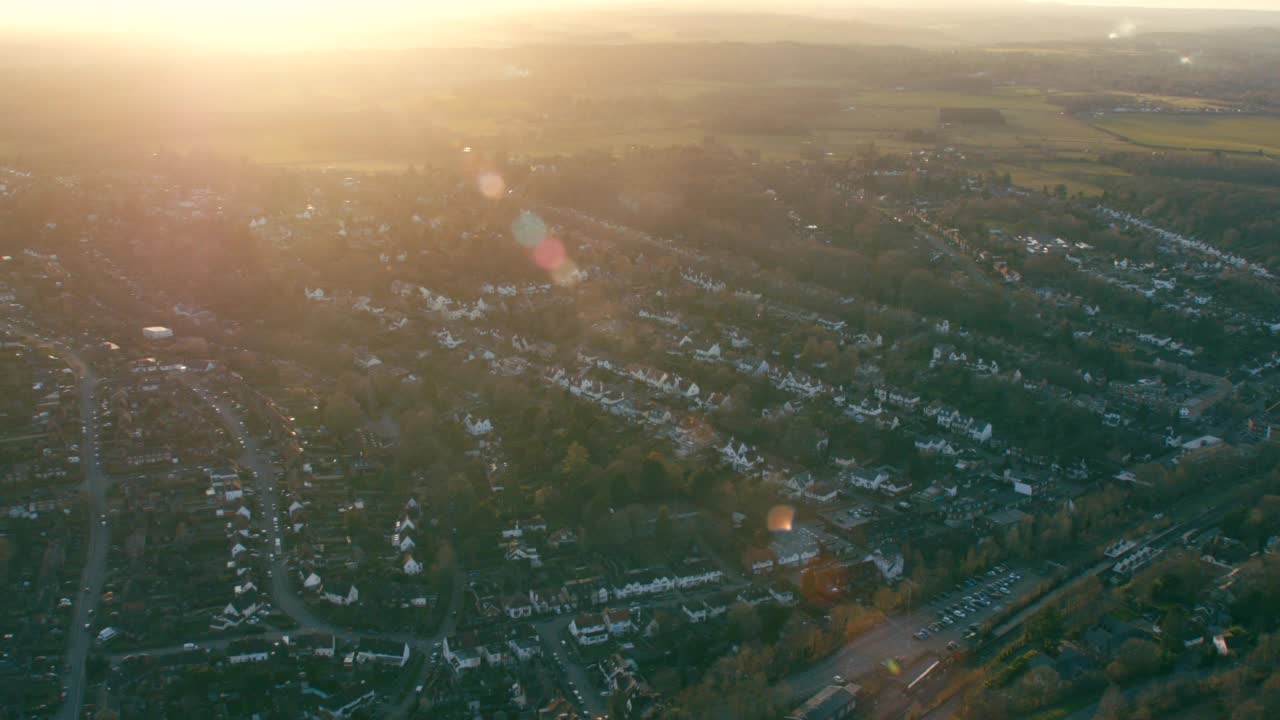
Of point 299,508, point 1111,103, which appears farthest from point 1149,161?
point 299,508

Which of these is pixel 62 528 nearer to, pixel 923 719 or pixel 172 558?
pixel 172 558

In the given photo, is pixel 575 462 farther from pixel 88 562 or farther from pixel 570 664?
pixel 88 562

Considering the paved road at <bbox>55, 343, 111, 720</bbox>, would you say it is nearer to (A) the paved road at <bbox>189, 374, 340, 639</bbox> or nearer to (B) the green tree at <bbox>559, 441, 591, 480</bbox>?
(A) the paved road at <bbox>189, 374, 340, 639</bbox>

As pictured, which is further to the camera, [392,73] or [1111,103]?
[392,73]

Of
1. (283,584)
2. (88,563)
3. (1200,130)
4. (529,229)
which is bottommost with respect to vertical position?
(283,584)

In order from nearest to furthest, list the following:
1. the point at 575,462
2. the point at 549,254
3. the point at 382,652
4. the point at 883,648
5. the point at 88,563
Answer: the point at 382,652 → the point at 883,648 → the point at 88,563 → the point at 575,462 → the point at 549,254

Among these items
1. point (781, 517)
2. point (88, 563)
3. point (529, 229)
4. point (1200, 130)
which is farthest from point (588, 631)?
point (1200, 130)

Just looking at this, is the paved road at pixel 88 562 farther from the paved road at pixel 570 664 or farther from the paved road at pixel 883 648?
the paved road at pixel 883 648

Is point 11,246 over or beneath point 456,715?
over
